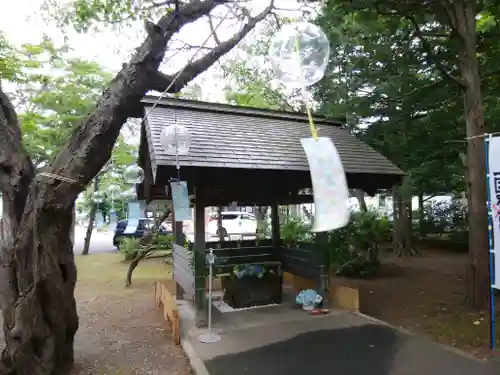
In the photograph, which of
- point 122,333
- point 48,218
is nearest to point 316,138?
point 48,218

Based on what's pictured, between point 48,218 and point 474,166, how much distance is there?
659 cm

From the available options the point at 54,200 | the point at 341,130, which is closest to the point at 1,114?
the point at 54,200

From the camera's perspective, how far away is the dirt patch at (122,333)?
194 inches

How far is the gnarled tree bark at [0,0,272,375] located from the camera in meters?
4.08

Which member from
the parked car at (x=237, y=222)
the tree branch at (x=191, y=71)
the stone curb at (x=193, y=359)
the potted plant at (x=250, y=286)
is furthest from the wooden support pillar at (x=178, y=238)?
the parked car at (x=237, y=222)

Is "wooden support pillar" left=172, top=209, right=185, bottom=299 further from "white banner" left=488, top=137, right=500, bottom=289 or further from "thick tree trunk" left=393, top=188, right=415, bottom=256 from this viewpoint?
"thick tree trunk" left=393, top=188, right=415, bottom=256

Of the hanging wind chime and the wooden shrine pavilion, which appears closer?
the hanging wind chime

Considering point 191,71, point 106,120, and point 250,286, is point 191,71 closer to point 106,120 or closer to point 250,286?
point 106,120

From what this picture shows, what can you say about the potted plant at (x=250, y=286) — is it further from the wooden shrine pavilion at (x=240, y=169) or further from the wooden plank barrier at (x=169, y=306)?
the wooden plank barrier at (x=169, y=306)

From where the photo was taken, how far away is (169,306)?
254 inches

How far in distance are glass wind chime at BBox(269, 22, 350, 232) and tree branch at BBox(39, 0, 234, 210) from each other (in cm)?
144

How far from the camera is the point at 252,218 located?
81.5 feet

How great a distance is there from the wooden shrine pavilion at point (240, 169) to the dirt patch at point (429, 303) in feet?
4.89

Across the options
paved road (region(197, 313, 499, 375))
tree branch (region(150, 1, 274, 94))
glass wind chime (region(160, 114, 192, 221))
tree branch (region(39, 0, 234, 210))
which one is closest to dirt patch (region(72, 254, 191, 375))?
paved road (region(197, 313, 499, 375))
